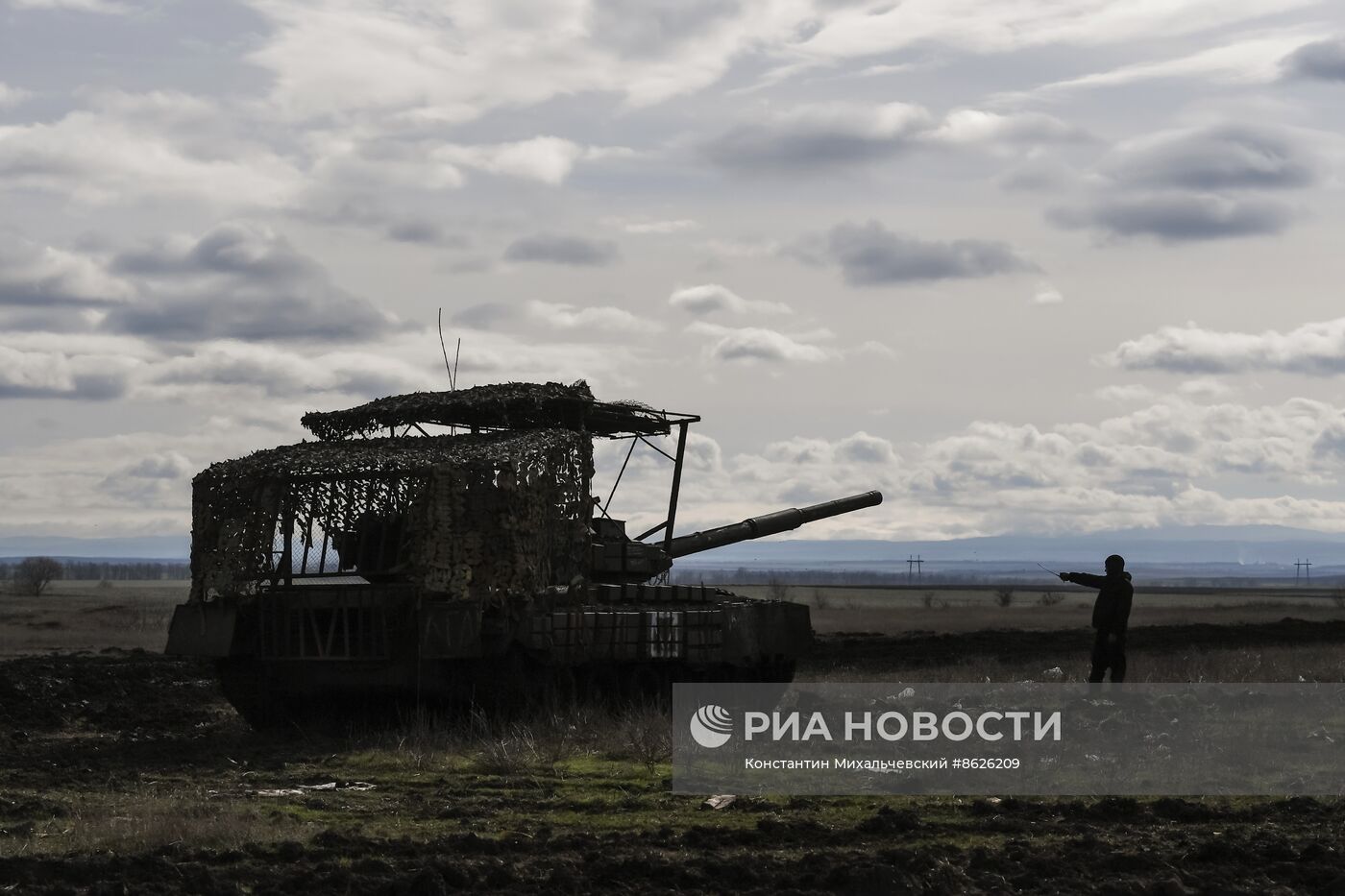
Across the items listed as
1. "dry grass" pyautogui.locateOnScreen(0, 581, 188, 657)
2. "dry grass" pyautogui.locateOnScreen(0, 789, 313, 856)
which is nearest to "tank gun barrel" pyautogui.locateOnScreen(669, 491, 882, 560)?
"dry grass" pyautogui.locateOnScreen(0, 789, 313, 856)

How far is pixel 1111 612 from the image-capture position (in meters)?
18.5

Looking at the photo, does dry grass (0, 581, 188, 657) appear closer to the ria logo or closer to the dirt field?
the dirt field

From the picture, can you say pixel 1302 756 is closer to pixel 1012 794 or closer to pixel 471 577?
pixel 1012 794

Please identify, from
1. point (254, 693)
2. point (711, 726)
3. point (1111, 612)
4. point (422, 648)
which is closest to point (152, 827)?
point (422, 648)

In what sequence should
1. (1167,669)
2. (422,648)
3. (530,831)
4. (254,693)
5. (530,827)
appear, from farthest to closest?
(1167,669) < (254,693) < (422,648) < (530,827) < (530,831)

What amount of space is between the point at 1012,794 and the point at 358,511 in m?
8.73

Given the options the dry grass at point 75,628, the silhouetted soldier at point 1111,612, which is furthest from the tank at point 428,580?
the dry grass at point 75,628

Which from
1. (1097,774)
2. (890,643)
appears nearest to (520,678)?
(1097,774)

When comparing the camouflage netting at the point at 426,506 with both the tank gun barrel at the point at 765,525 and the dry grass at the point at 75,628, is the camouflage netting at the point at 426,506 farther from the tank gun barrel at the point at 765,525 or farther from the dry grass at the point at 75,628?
the dry grass at the point at 75,628

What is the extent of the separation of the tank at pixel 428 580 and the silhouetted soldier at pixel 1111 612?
16.4 feet

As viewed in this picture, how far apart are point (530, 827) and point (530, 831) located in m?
0.21

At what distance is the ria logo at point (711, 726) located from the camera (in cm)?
1811

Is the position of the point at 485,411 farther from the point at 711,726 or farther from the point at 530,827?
the point at 530,827

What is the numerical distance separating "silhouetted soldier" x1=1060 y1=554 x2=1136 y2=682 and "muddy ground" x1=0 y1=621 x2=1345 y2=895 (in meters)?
4.70
